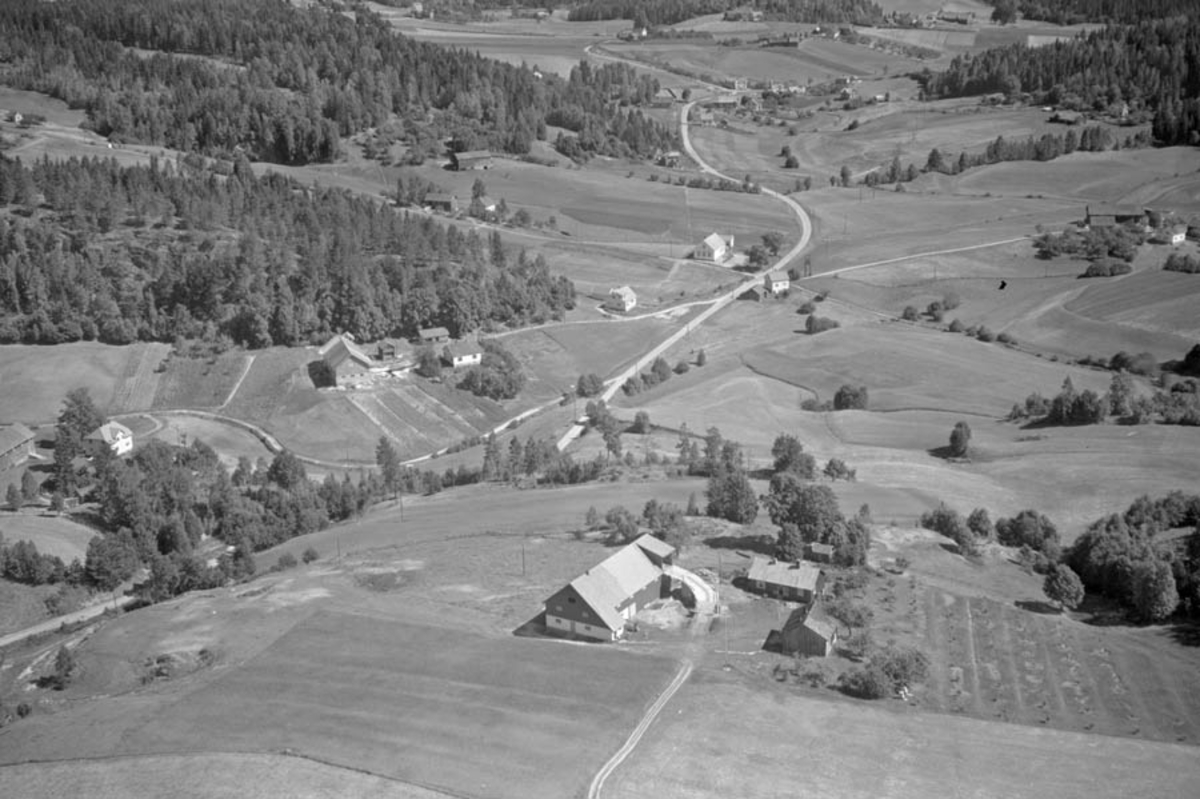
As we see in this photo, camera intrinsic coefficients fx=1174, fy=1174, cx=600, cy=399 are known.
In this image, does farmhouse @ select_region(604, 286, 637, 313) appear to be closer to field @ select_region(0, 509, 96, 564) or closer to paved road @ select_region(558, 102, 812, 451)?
paved road @ select_region(558, 102, 812, 451)

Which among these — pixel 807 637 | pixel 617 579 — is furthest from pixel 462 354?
pixel 807 637

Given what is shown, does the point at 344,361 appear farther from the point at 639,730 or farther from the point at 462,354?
the point at 639,730

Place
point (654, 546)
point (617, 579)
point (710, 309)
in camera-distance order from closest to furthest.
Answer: point (617, 579)
point (654, 546)
point (710, 309)

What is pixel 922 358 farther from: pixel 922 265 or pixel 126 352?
pixel 126 352

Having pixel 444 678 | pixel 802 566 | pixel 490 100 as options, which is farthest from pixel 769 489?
pixel 490 100

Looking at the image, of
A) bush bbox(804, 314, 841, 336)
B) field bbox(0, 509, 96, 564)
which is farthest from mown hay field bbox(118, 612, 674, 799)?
bush bbox(804, 314, 841, 336)
